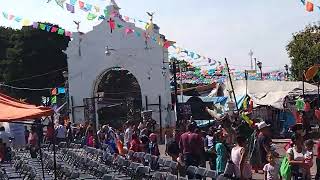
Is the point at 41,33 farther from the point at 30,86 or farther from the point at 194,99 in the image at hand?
the point at 194,99

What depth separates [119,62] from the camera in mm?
32469

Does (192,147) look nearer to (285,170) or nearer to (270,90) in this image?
(285,170)

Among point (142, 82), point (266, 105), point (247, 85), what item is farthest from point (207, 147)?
point (247, 85)

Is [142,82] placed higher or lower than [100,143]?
higher

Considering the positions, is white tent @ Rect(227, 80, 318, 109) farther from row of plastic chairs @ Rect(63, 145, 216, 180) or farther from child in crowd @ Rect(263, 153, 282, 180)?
child in crowd @ Rect(263, 153, 282, 180)

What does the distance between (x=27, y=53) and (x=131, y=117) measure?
85.6 feet

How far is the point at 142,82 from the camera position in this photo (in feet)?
106

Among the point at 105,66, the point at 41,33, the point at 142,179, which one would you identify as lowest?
the point at 142,179

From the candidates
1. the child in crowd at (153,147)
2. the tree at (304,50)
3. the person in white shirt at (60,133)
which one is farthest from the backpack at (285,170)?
the tree at (304,50)

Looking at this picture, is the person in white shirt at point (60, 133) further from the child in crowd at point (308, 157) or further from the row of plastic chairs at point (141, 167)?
the child in crowd at point (308, 157)

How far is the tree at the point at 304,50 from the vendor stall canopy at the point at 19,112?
29.3 meters

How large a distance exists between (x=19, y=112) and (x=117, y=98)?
3022cm

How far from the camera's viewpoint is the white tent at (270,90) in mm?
30123

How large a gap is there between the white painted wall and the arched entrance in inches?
30.6
